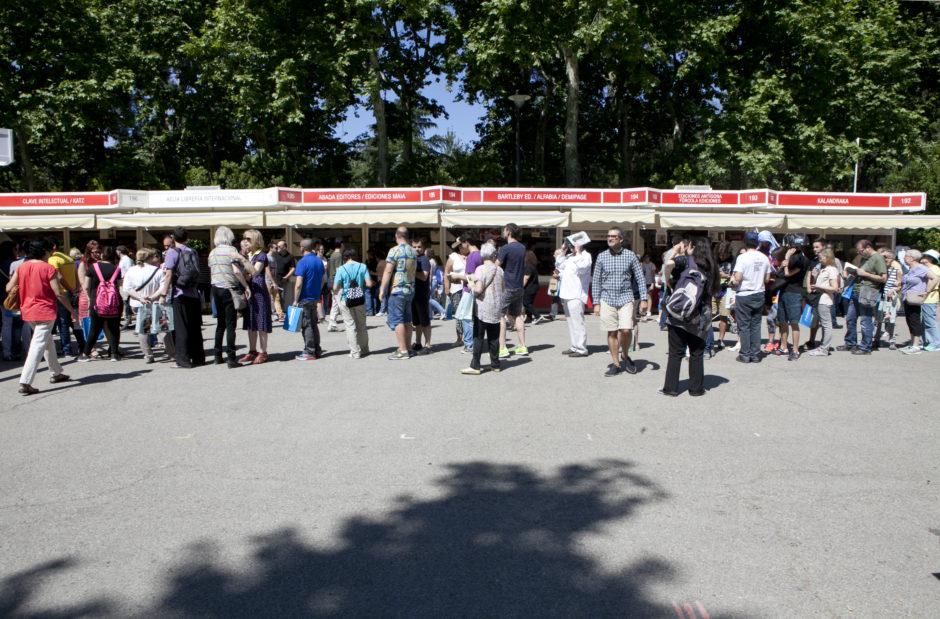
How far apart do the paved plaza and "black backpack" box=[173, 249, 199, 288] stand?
158 cm

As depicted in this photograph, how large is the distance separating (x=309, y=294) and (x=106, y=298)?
2.57 m

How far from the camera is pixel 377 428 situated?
5.94 m

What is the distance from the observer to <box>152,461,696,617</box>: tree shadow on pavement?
3.08 meters

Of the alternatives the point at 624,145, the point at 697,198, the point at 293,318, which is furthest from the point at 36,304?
the point at 624,145

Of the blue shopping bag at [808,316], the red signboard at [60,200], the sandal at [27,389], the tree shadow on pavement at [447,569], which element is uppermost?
the red signboard at [60,200]

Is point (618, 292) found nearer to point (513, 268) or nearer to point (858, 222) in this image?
point (513, 268)

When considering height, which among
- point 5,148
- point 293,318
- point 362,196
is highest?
point 362,196

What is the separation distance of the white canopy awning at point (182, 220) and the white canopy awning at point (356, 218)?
1.45ft

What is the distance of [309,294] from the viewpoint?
9.38 metres

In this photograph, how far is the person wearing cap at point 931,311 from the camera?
32.5 ft

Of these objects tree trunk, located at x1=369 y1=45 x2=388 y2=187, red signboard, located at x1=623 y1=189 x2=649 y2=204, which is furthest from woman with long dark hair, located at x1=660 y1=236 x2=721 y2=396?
tree trunk, located at x1=369 y1=45 x2=388 y2=187

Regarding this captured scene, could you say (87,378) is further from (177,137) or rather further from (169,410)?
(177,137)

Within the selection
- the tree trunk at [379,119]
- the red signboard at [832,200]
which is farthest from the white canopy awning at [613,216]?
the tree trunk at [379,119]

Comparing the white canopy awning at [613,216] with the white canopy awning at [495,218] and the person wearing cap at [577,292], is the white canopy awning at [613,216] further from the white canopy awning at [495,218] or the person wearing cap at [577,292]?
the person wearing cap at [577,292]
